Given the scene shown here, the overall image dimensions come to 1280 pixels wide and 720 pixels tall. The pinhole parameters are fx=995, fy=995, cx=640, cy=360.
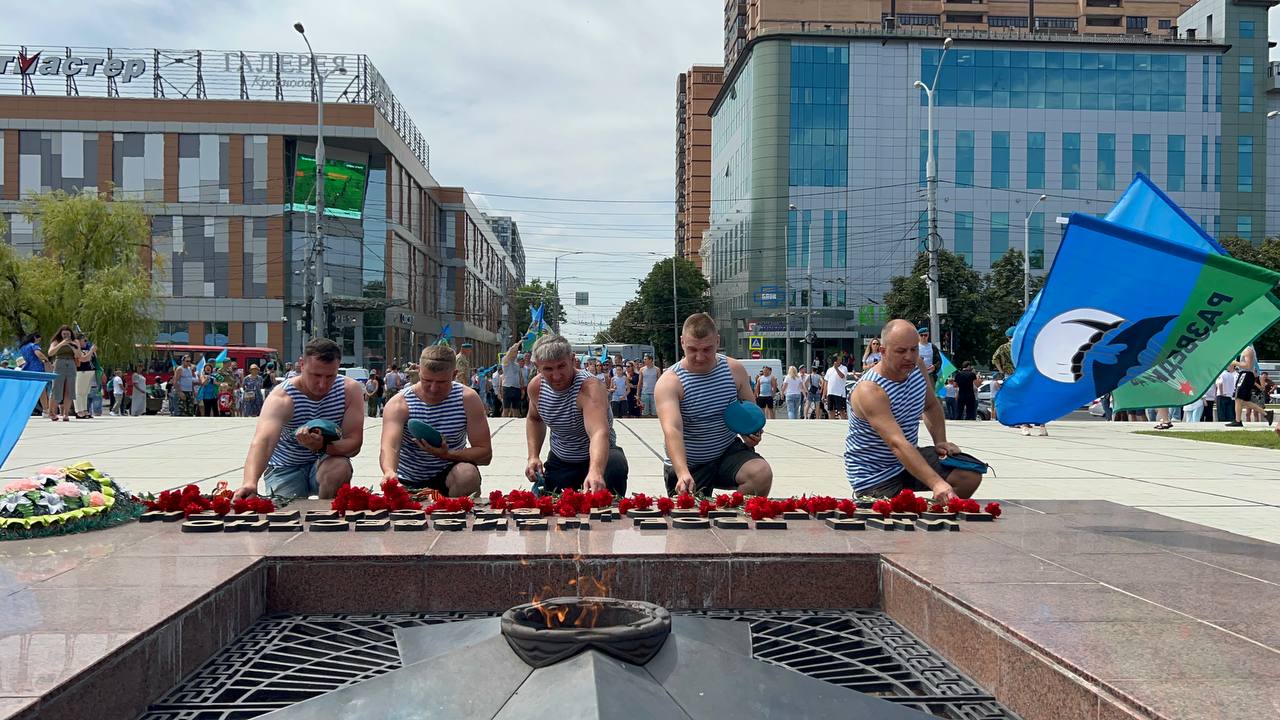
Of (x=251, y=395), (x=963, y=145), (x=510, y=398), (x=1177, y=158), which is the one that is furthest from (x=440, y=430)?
(x=1177, y=158)

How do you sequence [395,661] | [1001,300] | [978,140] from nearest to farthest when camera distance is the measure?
[395,661] < [1001,300] < [978,140]

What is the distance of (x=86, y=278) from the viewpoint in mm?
37406

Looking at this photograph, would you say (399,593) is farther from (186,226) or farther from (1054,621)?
(186,226)

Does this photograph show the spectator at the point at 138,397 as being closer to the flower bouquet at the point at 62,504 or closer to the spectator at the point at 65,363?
the spectator at the point at 65,363

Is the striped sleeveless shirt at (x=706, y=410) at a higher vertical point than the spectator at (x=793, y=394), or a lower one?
higher

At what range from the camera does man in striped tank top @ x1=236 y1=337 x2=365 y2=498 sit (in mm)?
6484

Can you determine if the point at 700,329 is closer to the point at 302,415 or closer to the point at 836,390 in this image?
the point at 302,415

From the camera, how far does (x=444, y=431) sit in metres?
6.72

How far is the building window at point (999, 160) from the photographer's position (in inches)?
2670

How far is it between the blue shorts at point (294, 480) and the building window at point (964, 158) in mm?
66770

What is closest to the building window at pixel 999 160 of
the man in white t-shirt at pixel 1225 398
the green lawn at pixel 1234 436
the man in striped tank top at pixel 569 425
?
the man in white t-shirt at pixel 1225 398

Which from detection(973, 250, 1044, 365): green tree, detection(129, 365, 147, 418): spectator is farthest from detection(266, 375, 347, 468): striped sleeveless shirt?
detection(973, 250, 1044, 365): green tree

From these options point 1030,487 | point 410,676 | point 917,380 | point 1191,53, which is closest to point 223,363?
point 1030,487

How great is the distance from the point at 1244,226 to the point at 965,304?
26.8 metres
